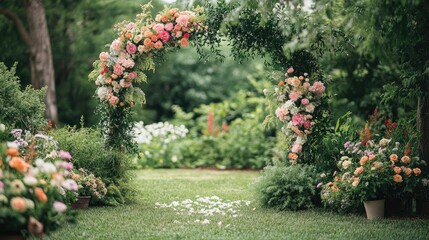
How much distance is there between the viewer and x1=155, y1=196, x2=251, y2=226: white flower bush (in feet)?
24.3

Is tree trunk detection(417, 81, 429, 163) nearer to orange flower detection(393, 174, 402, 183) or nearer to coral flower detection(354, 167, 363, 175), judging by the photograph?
orange flower detection(393, 174, 402, 183)

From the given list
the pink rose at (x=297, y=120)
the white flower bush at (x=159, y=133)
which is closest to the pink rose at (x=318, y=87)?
the pink rose at (x=297, y=120)

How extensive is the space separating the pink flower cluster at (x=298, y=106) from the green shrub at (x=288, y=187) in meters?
0.29

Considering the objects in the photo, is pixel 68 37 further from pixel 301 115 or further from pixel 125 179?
pixel 301 115

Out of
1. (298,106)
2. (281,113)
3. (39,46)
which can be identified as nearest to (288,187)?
(281,113)

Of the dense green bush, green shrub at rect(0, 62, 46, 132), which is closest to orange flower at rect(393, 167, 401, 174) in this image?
the dense green bush

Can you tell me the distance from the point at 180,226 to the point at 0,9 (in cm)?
830

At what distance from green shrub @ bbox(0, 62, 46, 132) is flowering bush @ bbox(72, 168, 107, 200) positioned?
85 centimetres

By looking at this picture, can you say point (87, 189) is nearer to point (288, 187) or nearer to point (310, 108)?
point (288, 187)

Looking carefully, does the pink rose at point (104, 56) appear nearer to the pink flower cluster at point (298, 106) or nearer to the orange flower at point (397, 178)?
the pink flower cluster at point (298, 106)

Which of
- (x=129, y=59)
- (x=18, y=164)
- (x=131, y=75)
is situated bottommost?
(x=18, y=164)

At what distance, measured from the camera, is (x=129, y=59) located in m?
8.45

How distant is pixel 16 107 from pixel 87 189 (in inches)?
54.7

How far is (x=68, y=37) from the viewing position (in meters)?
15.8
